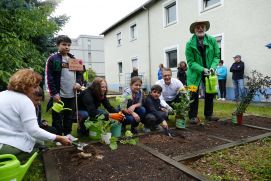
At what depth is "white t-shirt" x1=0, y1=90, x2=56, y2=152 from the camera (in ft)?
7.65

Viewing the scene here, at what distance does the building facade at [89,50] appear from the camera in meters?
44.5

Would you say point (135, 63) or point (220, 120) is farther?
point (135, 63)

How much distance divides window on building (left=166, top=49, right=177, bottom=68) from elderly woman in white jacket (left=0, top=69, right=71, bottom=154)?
38.4ft

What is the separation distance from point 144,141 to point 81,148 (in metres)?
1.06

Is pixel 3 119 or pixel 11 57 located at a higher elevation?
pixel 11 57

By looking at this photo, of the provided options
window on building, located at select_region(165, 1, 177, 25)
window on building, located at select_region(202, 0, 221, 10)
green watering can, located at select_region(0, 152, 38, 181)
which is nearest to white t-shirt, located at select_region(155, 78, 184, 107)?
green watering can, located at select_region(0, 152, 38, 181)

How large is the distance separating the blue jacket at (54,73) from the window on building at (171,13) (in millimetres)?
10413

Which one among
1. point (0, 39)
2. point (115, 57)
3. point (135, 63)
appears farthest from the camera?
point (115, 57)

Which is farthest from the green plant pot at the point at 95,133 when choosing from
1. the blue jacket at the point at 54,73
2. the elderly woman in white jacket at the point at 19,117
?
the elderly woman in white jacket at the point at 19,117

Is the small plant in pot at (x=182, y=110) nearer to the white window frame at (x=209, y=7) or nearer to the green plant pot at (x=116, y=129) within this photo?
the green plant pot at (x=116, y=129)

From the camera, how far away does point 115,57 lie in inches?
846

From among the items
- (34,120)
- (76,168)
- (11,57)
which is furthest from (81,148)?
(11,57)

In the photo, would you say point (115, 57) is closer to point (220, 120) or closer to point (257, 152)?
point (220, 120)

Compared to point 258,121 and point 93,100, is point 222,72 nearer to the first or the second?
point 258,121
